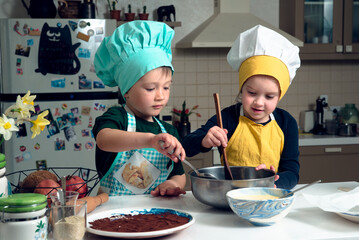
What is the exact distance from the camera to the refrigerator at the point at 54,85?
9.64 feet

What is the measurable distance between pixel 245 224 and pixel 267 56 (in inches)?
26.3

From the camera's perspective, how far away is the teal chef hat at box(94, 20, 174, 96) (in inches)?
55.9

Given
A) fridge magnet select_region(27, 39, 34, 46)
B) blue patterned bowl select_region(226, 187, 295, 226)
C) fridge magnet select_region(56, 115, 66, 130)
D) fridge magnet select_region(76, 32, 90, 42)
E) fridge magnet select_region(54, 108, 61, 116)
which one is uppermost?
fridge magnet select_region(76, 32, 90, 42)

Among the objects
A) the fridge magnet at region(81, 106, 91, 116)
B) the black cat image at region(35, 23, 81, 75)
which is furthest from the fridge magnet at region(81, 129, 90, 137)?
the black cat image at region(35, 23, 81, 75)

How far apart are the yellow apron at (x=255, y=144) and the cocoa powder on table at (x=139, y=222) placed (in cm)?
61

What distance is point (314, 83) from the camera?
3803mm

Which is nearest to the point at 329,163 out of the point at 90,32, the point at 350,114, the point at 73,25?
the point at 350,114

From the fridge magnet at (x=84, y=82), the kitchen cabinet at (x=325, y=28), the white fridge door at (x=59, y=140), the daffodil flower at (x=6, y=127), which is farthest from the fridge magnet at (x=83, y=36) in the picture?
the daffodil flower at (x=6, y=127)

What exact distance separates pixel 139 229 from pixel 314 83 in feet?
10.2

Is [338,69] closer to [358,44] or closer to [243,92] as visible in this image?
[358,44]

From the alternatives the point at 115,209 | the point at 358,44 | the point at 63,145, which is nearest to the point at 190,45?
the point at 63,145

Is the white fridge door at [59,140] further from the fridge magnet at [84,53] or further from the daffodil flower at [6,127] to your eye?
the daffodil flower at [6,127]

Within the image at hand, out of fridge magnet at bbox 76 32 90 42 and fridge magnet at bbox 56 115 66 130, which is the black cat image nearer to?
fridge magnet at bbox 76 32 90 42

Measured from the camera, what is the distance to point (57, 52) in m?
2.98
